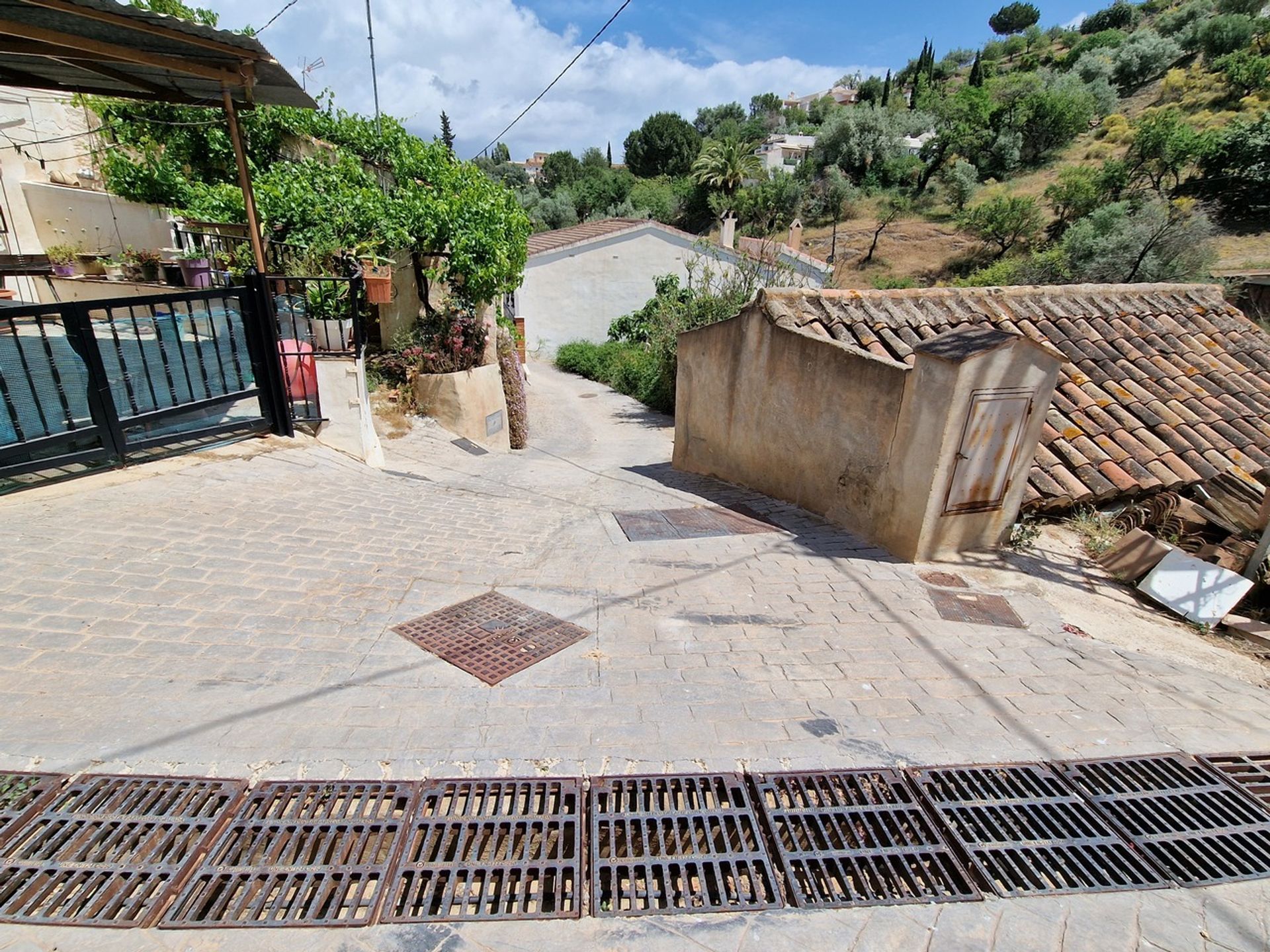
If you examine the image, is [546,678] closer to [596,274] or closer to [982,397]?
[982,397]

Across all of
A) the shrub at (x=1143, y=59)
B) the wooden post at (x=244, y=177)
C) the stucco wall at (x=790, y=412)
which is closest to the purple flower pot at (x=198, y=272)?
the wooden post at (x=244, y=177)

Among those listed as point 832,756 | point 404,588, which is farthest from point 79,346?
point 832,756

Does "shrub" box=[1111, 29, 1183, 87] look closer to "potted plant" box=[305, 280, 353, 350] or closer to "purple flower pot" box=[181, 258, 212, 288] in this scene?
"potted plant" box=[305, 280, 353, 350]

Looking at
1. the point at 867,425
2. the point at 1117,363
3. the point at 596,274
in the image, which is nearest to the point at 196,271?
the point at 867,425

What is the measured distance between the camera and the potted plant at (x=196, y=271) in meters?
9.70

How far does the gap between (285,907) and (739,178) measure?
46.1 m

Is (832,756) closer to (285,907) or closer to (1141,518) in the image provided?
(285,907)

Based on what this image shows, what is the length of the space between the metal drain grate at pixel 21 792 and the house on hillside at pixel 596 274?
23168mm

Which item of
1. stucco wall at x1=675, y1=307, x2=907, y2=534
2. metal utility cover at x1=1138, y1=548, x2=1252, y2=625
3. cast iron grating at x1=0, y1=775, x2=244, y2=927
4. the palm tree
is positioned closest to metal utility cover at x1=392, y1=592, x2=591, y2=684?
cast iron grating at x1=0, y1=775, x2=244, y2=927

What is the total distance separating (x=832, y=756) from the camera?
125 inches

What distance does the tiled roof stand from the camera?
5.72m

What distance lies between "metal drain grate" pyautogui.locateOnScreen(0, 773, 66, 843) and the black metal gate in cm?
337

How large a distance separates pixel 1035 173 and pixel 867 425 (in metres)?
44.3

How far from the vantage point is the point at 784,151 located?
59156 mm
